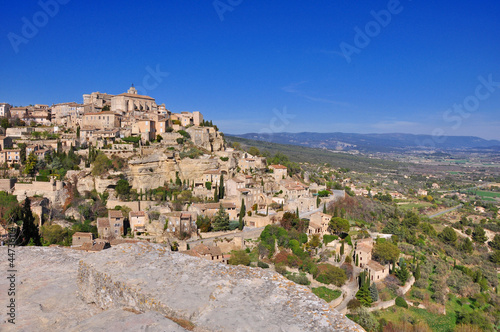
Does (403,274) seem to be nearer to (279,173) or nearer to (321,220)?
(321,220)

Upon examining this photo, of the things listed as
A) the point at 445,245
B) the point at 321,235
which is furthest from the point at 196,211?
the point at 445,245

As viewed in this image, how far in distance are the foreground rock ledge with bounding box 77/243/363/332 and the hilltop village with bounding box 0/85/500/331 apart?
1903 cm

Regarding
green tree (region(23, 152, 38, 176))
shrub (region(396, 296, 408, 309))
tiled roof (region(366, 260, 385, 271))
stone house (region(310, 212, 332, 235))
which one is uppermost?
green tree (region(23, 152, 38, 176))

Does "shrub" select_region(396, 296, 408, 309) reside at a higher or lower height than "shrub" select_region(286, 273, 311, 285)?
lower

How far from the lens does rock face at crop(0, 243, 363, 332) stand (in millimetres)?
3793

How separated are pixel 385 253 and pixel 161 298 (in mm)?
33045

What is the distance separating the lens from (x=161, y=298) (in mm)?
4215

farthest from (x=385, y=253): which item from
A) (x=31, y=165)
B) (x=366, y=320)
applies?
(x=31, y=165)

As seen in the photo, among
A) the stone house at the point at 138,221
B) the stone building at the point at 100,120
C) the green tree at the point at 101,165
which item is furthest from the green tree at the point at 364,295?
the stone building at the point at 100,120

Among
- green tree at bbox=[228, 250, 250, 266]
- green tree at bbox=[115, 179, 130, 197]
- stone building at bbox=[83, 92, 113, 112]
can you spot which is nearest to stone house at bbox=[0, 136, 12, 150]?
stone building at bbox=[83, 92, 113, 112]

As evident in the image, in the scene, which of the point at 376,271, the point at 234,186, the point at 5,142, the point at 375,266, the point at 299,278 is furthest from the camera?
the point at 5,142

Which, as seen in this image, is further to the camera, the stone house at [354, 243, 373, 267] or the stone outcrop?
the stone outcrop

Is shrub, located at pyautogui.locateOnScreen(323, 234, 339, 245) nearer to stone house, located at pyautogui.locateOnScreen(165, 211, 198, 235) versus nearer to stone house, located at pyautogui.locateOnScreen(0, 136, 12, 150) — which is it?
stone house, located at pyautogui.locateOnScreen(165, 211, 198, 235)

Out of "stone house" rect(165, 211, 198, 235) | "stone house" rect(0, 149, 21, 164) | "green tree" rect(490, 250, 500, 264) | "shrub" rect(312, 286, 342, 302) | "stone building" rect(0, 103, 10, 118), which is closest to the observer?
"shrub" rect(312, 286, 342, 302)
